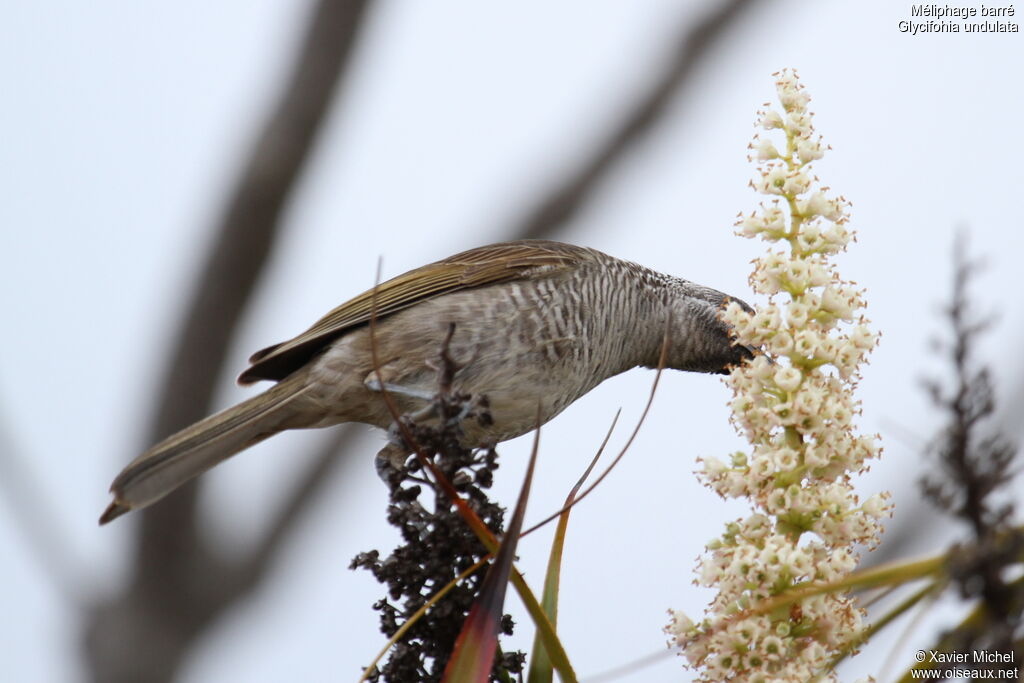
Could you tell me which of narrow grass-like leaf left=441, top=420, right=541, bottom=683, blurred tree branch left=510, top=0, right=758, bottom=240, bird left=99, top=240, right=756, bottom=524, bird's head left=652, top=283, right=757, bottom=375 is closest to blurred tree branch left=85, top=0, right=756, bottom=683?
blurred tree branch left=510, top=0, right=758, bottom=240

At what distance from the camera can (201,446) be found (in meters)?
3.84

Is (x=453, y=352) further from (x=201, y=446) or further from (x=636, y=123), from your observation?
(x=636, y=123)

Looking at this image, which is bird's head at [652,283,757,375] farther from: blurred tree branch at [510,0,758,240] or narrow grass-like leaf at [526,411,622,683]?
narrow grass-like leaf at [526,411,622,683]

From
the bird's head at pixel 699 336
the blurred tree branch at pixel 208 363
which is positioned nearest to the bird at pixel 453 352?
the bird's head at pixel 699 336

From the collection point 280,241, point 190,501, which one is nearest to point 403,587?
point 280,241

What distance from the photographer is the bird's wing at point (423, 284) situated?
13.4ft

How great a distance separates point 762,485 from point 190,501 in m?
4.55

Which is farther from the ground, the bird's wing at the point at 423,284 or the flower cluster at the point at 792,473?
the bird's wing at the point at 423,284

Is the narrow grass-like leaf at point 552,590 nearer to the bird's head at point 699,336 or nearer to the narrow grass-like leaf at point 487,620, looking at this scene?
the narrow grass-like leaf at point 487,620

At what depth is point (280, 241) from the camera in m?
5.11

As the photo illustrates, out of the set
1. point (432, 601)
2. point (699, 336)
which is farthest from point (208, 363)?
point (432, 601)

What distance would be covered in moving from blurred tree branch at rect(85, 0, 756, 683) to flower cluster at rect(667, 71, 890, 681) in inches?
122

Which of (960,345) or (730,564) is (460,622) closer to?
(730,564)

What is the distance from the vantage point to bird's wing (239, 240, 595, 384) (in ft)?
13.4
